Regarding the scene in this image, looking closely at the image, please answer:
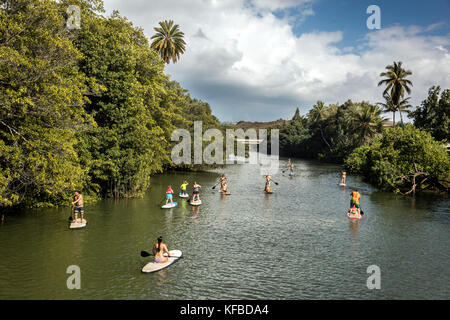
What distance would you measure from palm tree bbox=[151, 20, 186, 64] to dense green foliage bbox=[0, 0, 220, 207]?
28737 millimetres

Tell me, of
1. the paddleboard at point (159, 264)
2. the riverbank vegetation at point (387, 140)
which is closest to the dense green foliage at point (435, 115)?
the riverbank vegetation at point (387, 140)

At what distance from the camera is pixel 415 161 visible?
3950 cm

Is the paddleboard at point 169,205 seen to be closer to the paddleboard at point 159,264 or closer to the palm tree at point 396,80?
the paddleboard at point 159,264

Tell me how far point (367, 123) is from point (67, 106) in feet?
245

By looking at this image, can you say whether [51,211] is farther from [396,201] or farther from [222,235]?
[396,201]

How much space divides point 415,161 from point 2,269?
41075mm

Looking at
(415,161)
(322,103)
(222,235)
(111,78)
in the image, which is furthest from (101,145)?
(322,103)

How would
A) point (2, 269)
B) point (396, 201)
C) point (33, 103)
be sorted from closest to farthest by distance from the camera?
point (2, 269) < point (33, 103) < point (396, 201)

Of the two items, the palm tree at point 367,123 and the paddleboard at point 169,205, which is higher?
the palm tree at point 367,123

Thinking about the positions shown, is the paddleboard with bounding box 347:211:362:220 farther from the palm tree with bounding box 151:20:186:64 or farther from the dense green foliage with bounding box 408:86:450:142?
the palm tree with bounding box 151:20:186:64

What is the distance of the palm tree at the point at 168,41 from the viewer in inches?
2648

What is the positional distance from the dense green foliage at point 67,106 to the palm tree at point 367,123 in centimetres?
5927

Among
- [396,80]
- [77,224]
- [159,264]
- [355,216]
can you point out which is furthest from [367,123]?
[159,264]
